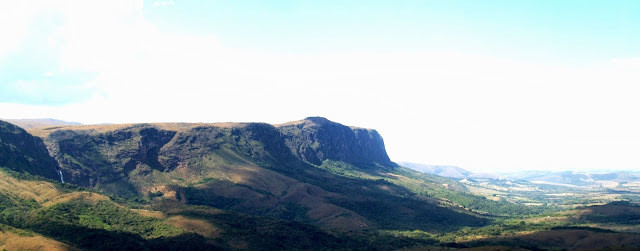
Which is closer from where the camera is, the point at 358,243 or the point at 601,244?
the point at 601,244

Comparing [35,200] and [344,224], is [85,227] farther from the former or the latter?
[344,224]

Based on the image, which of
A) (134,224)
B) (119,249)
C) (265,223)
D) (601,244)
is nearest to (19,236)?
(119,249)

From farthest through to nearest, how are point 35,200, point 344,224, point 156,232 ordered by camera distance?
point 344,224 < point 35,200 < point 156,232

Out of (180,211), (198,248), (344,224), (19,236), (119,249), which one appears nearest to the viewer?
(19,236)

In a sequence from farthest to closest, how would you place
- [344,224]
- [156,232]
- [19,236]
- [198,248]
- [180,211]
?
1. [344,224]
2. [180,211]
3. [156,232]
4. [198,248]
5. [19,236]

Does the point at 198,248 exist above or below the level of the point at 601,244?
below

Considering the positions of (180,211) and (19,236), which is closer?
(19,236)

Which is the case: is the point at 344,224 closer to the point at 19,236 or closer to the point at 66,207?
the point at 66,207

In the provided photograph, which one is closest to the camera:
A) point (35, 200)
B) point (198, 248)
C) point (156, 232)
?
point (198, 248)

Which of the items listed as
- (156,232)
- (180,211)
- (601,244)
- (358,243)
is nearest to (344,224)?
(358,243)
